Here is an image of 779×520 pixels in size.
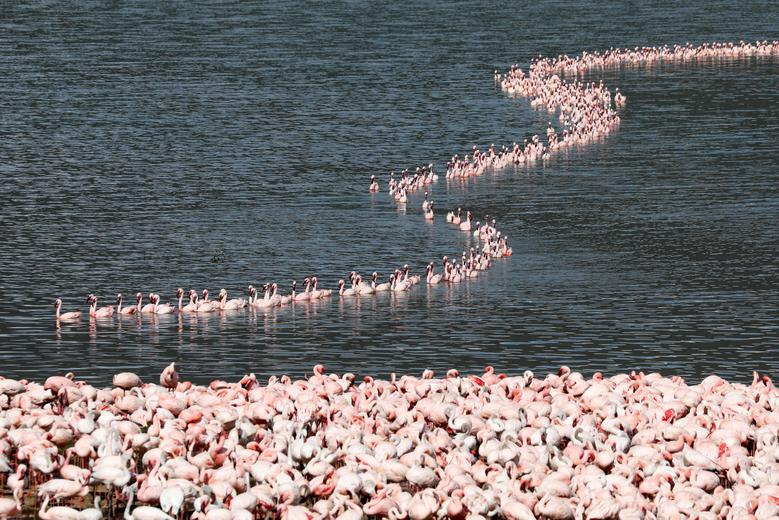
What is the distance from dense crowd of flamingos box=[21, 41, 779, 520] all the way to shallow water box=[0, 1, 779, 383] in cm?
1059

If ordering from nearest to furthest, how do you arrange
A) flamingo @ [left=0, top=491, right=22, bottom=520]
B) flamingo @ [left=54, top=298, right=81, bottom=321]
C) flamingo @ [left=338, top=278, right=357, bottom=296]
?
1. flamingo @ [left=0, top=491, right=22, bottom=520]
2. flamingo @ [left=54, top=298, right=81, bottom=321]
3. flamingo @ [left=338, top=278, right=357, bottom=296]

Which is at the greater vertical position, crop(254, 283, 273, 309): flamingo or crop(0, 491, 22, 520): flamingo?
crop(254, 283, 273, 309): flamingo

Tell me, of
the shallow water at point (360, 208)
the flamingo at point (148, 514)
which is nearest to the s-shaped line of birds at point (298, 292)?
the shallow water at point (360, 208)

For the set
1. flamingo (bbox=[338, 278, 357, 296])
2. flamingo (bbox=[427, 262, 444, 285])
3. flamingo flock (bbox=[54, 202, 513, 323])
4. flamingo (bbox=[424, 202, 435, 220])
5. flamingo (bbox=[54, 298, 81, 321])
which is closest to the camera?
flamingo (bbox=[54, 298, 81, 321])

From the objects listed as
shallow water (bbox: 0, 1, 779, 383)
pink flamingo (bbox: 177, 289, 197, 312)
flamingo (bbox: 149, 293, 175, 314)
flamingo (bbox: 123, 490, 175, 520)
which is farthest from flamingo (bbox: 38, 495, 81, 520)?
pink flamingo (bbox: 177, 289, 197, 312)

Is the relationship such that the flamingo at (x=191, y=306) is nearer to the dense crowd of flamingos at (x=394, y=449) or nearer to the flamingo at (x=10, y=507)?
the dense crowd of flamingos at (x=394, y=449)

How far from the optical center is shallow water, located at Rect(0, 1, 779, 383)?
59.4 m

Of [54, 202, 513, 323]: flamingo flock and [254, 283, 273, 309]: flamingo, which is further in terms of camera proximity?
[254, 283, 273, 309]: flamingo

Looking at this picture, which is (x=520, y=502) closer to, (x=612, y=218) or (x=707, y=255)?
(x=707, y=255)

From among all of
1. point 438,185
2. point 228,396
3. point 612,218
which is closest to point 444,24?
point 438,185

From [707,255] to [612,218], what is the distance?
924 cm

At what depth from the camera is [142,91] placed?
129 metres

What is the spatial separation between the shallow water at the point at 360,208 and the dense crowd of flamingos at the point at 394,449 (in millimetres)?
10591

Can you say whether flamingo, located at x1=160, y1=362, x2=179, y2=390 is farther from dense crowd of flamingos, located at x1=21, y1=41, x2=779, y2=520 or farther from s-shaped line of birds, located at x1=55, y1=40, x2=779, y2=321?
s-shaped line of birds, located at x1=55, y1=40, x2=779, y2=321
